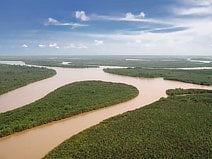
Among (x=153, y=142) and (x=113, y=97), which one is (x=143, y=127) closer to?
(x=153, y=142)

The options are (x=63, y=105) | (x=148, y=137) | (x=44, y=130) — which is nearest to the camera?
(x=148, y=137)

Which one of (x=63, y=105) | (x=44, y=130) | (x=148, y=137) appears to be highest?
(x=63, y=105)

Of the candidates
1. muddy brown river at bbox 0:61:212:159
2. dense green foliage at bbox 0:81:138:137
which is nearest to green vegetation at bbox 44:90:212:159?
muddy brown river at bbox 0:61:212:159

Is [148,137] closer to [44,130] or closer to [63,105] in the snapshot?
[44,130]

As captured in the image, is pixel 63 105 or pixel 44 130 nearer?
pixel 44 130

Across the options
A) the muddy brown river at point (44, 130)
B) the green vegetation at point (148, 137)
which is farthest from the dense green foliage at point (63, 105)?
the green vegetation at point (148, 137)

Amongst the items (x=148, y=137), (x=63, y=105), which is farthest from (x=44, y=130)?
(x=148, y=137)
